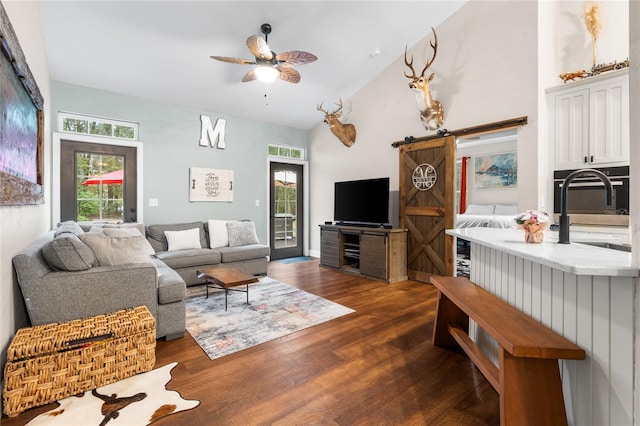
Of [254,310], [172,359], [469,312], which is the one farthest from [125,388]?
[469,312]

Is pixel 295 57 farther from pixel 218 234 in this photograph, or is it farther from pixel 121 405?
pixel 121 405

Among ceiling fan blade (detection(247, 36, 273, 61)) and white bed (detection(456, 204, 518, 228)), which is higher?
ceiling fan blade (detection(247, 36, 273, 61))

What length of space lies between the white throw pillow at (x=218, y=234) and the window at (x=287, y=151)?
2.01 meters

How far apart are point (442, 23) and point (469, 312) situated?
4.23 metres

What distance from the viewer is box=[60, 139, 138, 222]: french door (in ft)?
13.4

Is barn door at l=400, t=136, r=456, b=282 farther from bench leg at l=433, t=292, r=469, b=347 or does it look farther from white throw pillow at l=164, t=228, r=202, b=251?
white throw pillow at l=164, t=228, r=202, b=251

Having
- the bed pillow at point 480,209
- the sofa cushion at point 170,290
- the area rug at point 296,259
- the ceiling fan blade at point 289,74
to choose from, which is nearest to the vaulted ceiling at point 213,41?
the ceiling fan blade at point 289,74

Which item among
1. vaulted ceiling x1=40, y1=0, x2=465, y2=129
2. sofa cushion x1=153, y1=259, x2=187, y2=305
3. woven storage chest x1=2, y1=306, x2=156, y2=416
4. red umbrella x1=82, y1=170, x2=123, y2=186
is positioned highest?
vaulted ceiling x1=40, y1=0, x2=465, y2=129

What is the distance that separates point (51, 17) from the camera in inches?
120

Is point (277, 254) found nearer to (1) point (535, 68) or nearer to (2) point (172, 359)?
(2) point (172, 359)

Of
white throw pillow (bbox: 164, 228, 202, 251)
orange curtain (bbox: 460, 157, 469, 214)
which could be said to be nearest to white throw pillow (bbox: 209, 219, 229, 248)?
white throw pillow (bbox: 164, 228, 202, 251)

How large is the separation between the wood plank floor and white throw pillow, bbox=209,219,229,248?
234cm

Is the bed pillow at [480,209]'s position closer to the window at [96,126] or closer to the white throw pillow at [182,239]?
the white throw pillow at [182,239]

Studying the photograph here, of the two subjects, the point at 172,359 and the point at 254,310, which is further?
the point at 254,310
